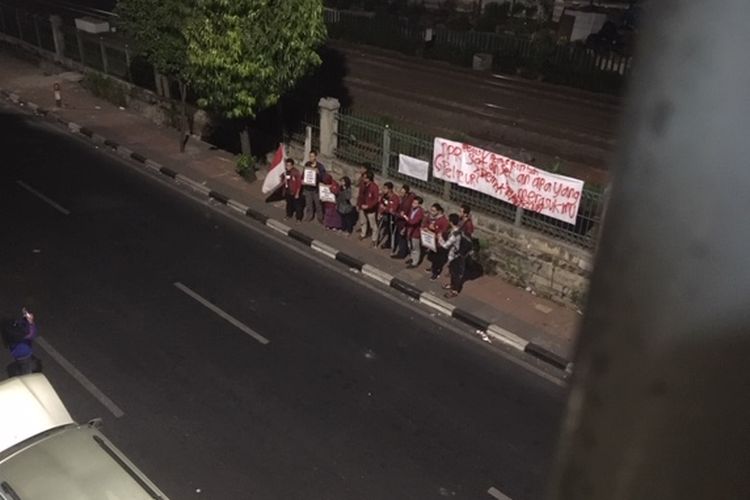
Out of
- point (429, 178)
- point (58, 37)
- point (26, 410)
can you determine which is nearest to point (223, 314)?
point (26, 410)

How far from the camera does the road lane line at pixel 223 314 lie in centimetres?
1130

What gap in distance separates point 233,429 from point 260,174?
9953mm

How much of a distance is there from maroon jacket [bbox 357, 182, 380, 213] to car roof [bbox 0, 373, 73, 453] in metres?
8.01

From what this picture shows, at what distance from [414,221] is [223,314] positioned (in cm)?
399

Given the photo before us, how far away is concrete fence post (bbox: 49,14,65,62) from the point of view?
26.6 metres

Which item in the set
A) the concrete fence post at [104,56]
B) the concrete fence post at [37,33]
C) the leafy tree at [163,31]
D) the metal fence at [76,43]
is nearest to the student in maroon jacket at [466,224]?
the leafy tree at [163,31]

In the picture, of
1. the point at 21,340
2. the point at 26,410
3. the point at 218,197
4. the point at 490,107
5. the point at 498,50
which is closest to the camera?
the point at 26,410

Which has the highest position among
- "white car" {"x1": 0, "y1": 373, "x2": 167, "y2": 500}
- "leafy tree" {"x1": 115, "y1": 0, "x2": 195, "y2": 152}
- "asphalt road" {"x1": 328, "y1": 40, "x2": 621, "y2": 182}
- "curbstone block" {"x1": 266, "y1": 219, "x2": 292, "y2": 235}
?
"leafy tree" {"x1": 115, "y1": 0, "x2": 195, "y2": 152}

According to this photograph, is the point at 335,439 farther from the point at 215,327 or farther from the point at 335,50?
the point at 335,50

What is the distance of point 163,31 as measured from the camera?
18.6 metres

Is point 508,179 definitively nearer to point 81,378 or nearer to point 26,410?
point 81,378

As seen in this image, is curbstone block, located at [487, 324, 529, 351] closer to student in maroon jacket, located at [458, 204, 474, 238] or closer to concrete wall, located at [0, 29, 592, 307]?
concrete wall, located at [0, 29, 592, 307]

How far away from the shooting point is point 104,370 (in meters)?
10.2

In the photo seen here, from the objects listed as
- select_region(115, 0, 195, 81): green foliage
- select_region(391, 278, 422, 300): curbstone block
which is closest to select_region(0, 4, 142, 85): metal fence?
select_region(115, 0, 195, 81): green foliage
